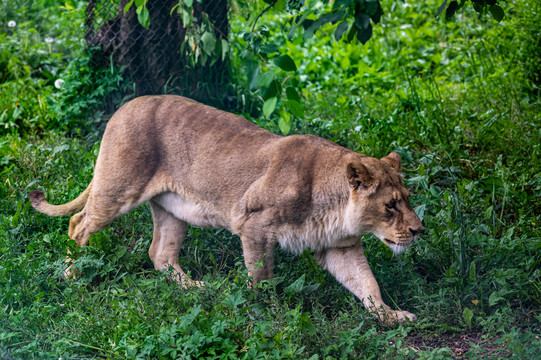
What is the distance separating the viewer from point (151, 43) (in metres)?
6.14

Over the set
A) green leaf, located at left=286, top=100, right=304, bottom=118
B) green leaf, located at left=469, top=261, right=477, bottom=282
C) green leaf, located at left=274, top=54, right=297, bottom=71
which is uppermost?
green leaf, located at left=274, top=54, right=297, bottom=71

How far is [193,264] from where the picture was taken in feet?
15.2

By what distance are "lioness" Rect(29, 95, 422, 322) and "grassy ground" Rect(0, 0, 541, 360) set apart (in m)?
0.18

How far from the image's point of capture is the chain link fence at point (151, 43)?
6090 millimetres

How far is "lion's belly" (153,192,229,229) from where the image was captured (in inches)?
163

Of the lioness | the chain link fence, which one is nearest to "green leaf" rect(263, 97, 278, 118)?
the lioness

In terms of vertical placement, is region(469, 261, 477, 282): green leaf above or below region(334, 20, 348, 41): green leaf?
below

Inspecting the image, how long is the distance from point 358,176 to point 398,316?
86 cm

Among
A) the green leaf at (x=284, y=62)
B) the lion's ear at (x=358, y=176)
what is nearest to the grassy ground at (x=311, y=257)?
the lion's ear at (x=358, y=176)

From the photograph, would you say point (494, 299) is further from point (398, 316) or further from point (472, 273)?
point (398, 316)

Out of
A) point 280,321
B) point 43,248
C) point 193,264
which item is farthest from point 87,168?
point 280,321

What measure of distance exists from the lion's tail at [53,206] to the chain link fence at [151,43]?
6.01 feet

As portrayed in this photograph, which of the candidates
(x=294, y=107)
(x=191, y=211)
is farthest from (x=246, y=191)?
(x=294, y=107)

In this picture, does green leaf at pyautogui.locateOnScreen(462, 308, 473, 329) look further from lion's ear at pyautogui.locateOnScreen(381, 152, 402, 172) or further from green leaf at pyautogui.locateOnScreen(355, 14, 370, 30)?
green leaf at pyautogui.locateOnScreen(355, 14, 370, 30)
